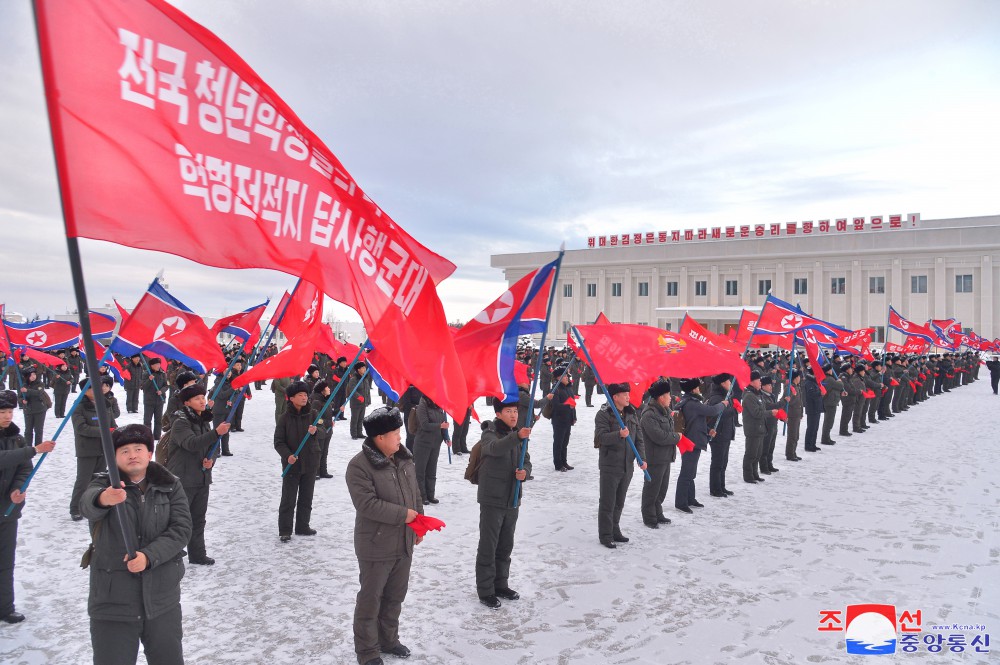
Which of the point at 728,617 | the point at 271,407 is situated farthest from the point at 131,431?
the point at 271,407

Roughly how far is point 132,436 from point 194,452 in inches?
97.4

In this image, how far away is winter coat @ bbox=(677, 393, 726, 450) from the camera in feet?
26.2

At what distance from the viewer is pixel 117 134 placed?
2527mm

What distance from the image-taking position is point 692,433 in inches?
316

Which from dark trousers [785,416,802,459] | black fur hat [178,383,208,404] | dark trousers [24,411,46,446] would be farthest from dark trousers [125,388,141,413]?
dark trousers [785,416,802,459]

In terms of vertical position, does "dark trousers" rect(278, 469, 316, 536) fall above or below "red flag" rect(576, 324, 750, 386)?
below

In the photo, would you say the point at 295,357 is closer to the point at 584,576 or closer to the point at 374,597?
the point at 374,597

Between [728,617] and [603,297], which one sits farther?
[603,297]

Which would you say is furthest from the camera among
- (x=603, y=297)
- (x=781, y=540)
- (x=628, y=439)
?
(x=603, y=297)

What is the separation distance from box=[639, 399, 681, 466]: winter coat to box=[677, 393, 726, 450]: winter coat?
3.25ft

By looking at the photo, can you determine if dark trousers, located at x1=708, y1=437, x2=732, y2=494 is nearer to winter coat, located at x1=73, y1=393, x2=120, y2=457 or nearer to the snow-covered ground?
the snow-covered ground

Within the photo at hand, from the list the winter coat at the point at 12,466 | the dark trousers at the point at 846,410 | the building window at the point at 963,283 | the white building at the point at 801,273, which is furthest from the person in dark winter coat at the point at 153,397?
the building window at the point at 963,283

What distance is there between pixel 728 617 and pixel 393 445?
3141 millimetres

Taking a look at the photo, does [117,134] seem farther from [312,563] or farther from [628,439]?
[628,439]
